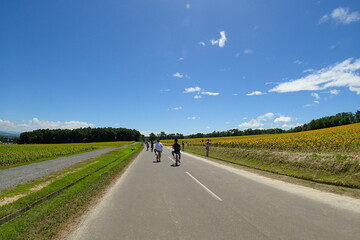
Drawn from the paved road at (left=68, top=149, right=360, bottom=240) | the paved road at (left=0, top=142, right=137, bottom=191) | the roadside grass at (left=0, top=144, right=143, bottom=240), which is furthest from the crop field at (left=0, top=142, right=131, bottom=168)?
the paved road at (left=68, top=149, right=360, bottom=240)

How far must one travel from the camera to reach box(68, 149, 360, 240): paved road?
13.4ft

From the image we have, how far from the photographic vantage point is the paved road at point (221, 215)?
4.10m

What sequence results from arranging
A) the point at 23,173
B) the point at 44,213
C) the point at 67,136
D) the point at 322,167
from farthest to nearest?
the point at 67,136 < the point at 23,173 < the point at 322,167 < the point at 44,213

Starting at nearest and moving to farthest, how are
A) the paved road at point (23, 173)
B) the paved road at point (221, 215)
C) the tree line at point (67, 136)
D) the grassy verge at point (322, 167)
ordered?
1. the paved road at point (221, 215)
2. the grassy verge at point (322, 167)
3. the paved road at point (23, 173)
4. the tree line at point (67, 136)

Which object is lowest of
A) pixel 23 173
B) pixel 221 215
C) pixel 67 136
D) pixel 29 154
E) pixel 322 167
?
pixel 23 173

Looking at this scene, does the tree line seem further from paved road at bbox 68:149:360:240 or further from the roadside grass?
paved road at bbox 68:149:360:240

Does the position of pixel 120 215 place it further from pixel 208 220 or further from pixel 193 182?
pixel 193 182

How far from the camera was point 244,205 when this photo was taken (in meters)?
5.91

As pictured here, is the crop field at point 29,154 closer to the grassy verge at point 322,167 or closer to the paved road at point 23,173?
the paved road at point 23,173

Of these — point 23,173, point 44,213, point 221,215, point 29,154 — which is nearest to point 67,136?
point 29,154

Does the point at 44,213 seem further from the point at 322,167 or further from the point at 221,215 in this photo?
the point at 322,167

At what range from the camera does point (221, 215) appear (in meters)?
5.11

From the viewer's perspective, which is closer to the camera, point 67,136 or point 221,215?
point 221,215

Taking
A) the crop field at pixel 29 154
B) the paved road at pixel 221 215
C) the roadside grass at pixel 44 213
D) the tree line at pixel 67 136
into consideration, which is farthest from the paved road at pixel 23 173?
the tree line at pixel 67 136
